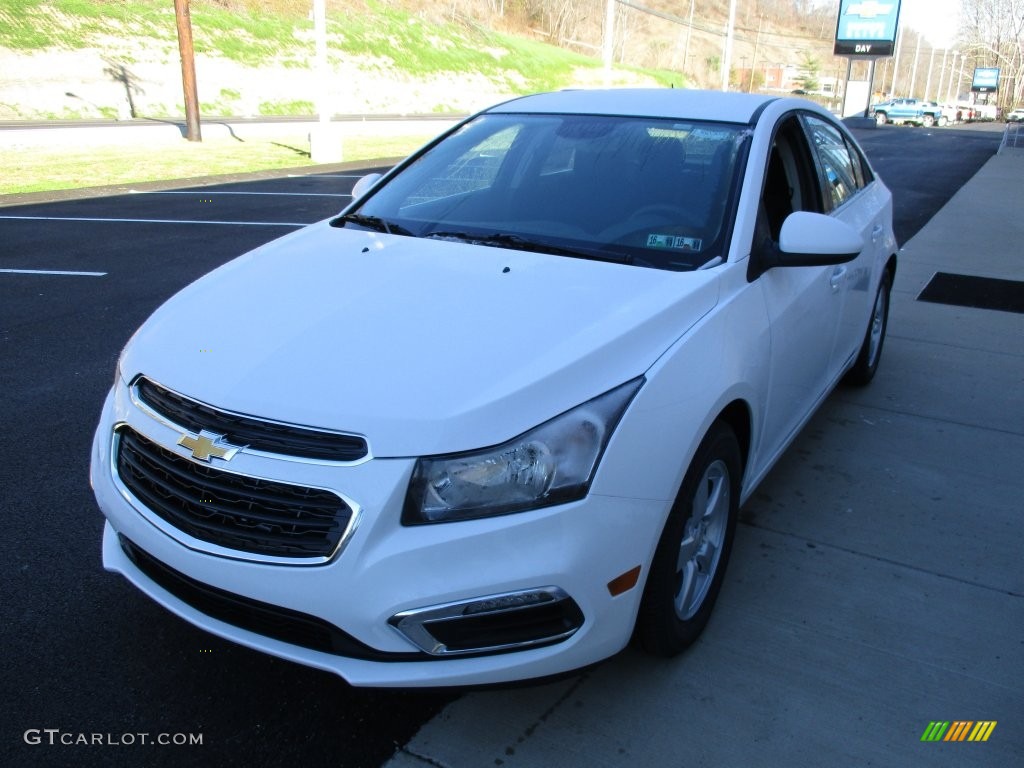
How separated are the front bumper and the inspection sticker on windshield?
1.10m

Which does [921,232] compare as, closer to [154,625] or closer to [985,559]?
[985,559]

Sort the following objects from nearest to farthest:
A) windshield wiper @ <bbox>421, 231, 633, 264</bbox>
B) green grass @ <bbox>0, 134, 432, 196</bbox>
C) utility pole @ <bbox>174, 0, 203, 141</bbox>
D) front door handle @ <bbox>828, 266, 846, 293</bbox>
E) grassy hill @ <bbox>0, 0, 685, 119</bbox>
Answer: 1. windshield wiper @ <bbox>421, 231, 633, 264</bbox>
2. front door handle @ <bbox>828, 266, 846, 293</bbox>
3. green grass @ <bbox>0, 134, 432, 196</bbox>
4. utility pole @ <bbox>174, 0, 203, 141</bbox>
5. grassy hill @ <bbox>0, 0, 685, 119</bbox>

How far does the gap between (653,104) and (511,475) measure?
225 centimetres

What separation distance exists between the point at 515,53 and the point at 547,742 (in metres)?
63.2

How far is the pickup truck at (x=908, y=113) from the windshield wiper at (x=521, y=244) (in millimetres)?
65755

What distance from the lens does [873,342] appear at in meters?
5.38

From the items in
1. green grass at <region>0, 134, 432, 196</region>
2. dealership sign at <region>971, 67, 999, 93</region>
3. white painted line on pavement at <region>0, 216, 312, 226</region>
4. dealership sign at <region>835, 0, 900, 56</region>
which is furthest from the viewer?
dealership sign at <region>971, 67, 999, 93</region>

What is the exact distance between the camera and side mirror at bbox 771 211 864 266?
10.2 feet

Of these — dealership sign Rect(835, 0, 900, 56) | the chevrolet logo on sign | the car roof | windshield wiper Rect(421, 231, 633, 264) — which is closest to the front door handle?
the car roof

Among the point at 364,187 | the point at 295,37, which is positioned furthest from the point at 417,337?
the point at 295,37

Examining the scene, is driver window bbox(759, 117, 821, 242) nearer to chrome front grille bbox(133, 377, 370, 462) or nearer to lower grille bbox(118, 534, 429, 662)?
chrome front grille bbox(133, 377, 370, 462)

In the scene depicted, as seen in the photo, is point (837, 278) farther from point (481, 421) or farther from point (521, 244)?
point (481, 421)

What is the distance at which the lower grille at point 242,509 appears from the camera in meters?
2.16

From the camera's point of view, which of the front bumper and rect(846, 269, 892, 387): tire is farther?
rect(846, 269, 892, 387): tire
